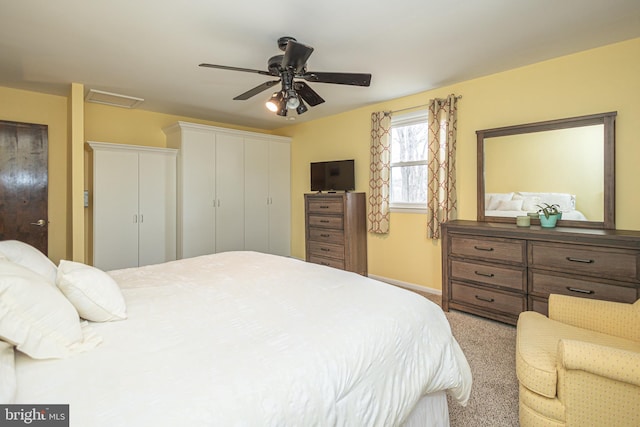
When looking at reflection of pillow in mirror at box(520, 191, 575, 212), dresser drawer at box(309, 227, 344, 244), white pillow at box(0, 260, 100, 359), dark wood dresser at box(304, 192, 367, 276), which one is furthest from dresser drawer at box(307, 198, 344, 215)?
white pillow at box(0, 260, 100, 359)

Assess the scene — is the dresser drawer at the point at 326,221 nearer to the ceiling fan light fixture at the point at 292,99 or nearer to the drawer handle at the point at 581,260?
the ceiling fan light fixture at the point at 292,99

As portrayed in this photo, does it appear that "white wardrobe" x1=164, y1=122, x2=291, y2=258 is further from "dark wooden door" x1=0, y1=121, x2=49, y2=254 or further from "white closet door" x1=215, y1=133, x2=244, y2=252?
"dark wooden door" x1=0, y1=121, x2=49, y2=254

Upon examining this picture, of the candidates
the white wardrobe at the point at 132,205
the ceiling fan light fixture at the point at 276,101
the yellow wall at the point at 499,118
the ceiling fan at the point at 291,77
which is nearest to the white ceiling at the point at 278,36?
the yellow wall at the point at 499,118

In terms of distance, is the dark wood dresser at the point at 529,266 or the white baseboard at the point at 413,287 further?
the white baseboard at the point at 413,287

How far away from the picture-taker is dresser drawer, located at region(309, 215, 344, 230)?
416cm

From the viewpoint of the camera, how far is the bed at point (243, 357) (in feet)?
2.62

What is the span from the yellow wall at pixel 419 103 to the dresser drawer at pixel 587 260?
1.78ft

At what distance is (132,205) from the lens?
4.07 meters

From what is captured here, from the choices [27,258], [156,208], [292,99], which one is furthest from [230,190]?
[27,258]

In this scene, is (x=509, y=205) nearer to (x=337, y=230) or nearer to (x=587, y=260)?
(x=587, y=260)

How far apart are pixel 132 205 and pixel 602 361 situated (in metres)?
4.71

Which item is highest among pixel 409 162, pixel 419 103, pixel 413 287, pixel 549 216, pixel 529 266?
pixel 419 103

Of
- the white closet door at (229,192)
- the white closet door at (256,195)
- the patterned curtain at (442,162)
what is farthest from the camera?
the white closet door at (256,195)

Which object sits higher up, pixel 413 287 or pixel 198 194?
pixel 198 194
